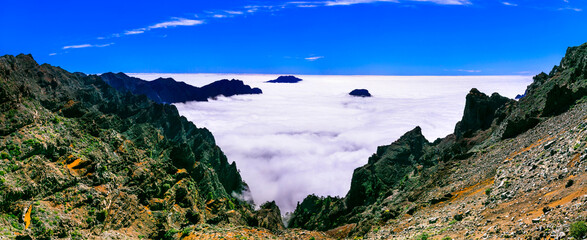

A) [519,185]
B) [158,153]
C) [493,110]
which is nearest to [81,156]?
[158,153]

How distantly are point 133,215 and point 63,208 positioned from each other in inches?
342

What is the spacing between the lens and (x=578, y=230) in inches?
647

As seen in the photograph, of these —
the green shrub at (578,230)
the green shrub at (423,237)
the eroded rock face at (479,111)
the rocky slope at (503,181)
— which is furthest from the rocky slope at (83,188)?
the eroded rock face at (479,111)

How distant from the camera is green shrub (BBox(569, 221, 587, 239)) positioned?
639 inches

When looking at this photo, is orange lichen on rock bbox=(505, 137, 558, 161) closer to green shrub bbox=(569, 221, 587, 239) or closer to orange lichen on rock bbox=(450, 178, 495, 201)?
orange lichen on rock bbox=(450, 178, 495, 201)

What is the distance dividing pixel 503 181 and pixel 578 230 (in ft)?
63.3

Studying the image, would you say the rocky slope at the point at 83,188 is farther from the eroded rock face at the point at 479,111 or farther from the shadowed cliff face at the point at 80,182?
the eroded rock face at the point at 479,111

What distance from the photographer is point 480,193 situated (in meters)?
35.7

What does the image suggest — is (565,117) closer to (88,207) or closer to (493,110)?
(493,110)

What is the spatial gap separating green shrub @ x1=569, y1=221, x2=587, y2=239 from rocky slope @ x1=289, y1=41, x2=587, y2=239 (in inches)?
3.9

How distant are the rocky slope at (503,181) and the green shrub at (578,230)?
0.10 metres

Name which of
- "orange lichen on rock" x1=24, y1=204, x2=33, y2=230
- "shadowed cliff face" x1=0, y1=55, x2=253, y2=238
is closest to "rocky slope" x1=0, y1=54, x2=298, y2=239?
"orange lichen on rock" x1=24, y1=204, x2=33, y2=230

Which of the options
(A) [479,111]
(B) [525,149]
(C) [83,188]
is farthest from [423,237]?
(A) [479,111]

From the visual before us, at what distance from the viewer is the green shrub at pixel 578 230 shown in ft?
53.2
